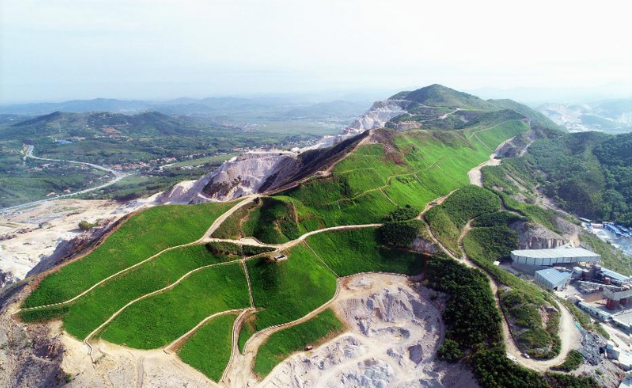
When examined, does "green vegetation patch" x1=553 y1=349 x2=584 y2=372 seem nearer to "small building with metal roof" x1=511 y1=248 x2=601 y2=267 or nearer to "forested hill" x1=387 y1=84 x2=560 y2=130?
"small building with metal roof" x1=511 y1=248 x2=601 y2=267

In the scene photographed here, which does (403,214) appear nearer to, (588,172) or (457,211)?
(457,211)

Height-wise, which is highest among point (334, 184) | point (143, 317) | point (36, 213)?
point (334, 184)

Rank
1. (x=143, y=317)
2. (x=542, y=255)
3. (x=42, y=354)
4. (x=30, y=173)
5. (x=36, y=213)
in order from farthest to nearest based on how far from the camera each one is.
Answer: (x=30, y=173), (x=36, y=213), (x=542, y=255), (x=143, y=317), (x=42, y=354)

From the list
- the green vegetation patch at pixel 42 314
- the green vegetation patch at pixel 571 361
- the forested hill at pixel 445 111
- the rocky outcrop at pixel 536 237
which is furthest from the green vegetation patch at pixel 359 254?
the forested hill at pixel 445 111

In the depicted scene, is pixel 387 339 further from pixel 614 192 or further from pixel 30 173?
pixel 30 173

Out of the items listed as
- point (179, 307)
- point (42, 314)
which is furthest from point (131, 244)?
point (42, 314)

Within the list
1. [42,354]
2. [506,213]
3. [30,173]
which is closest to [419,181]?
[506,213]

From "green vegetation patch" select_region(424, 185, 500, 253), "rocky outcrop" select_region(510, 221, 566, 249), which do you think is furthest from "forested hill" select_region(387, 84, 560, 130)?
"rocky outcrop" select_region(510, 221, 566, 249)
